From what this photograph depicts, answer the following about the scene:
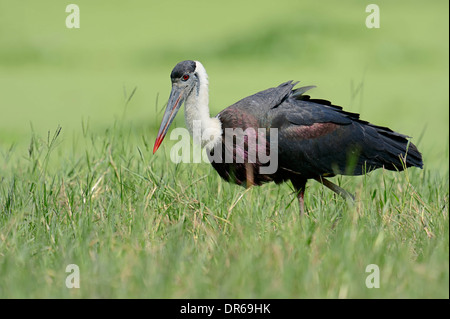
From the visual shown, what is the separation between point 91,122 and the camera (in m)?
6.36

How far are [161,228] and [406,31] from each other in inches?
261

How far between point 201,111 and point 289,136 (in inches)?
17.4

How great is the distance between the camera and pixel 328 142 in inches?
146

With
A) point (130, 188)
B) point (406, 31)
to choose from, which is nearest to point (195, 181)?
point (130, 188)

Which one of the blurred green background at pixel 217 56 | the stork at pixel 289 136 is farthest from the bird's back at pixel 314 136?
the blurred green background at pixel 217 56

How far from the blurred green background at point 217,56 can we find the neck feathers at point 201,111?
2.81m

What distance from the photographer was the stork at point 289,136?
356 cm

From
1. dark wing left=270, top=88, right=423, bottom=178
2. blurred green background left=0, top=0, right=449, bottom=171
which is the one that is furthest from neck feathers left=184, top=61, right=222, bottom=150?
blurred green background left=0, top=0, right=449, bottom=171

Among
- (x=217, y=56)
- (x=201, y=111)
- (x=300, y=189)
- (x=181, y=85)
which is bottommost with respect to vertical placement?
(x=300, y=189)

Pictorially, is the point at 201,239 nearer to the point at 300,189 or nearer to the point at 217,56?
the point at 300,189

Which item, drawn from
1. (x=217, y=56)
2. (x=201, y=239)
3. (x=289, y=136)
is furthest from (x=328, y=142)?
(x=217, y=56)

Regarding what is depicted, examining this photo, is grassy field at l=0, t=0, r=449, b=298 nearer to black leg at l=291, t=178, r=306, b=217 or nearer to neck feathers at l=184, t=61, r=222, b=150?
black leg at l=291, t=178, r=306, b=217
